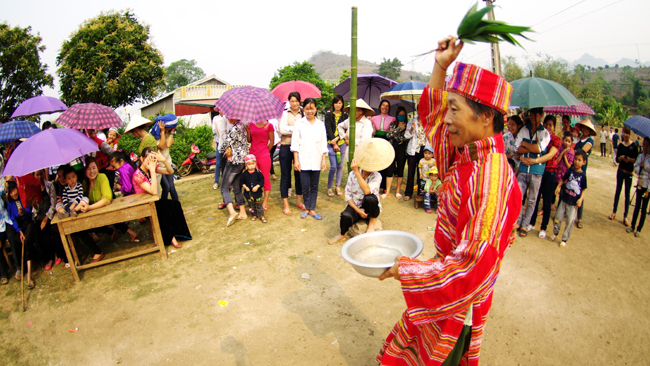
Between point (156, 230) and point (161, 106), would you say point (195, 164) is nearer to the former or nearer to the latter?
point (156, 230)

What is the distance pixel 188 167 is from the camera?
10.8 metres

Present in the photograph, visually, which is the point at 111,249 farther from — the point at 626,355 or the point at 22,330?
the point at 626,355

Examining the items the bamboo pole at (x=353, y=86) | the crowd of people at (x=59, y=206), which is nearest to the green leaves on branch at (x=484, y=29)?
the crowd of people at (x=59, y=206)

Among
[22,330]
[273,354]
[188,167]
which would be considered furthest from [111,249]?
[188,167]

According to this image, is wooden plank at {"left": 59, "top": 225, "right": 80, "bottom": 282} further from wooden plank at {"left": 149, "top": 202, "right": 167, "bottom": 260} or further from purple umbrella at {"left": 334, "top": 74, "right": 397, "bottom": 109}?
purple umbrella at {"left": 334, "top": 74, "right": 397, "bottom": 109}

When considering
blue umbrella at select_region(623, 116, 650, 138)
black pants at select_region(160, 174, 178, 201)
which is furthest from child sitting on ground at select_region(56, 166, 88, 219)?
blue umbrella at select_region(623, 116, 650, 138)

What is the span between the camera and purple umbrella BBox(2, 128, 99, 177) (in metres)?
3.65

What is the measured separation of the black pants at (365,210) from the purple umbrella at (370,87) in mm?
4710

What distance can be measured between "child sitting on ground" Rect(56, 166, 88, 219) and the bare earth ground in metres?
0.89

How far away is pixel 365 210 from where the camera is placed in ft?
16.6

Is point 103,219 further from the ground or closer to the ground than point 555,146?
closer to the ground

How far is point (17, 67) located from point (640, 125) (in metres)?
26.9

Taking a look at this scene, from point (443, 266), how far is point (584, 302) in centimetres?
371

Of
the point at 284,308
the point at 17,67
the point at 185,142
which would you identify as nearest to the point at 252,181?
the point at 284,308
